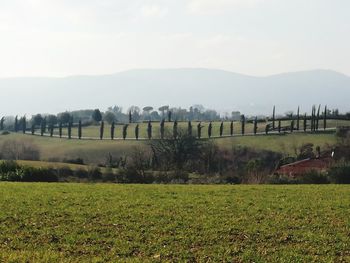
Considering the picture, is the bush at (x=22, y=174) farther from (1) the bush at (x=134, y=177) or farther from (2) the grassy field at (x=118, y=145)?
(2) the grassy field at (x=118, y=145)

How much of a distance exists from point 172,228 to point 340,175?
3185 centimetres

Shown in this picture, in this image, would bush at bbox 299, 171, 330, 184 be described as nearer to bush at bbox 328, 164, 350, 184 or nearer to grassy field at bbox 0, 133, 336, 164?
bush at bbox 328, 164, 350, 184

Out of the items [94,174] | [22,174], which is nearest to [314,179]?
[22,174]

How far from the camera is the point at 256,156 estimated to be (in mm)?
99000

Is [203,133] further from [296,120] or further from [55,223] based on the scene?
[55,223]

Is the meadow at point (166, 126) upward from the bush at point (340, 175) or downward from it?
upward

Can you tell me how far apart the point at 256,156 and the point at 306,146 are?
33.8 feet

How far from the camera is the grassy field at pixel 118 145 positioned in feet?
349

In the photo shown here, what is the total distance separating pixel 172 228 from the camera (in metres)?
13.8

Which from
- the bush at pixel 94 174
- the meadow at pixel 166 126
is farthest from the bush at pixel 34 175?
the meadow at pixel 166 126

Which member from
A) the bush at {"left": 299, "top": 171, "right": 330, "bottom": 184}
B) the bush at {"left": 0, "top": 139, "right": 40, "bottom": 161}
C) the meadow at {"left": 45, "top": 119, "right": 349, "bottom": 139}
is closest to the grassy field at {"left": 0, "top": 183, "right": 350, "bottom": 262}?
the bush at {"left": 299, "top": 171, "right": 330, "bottom": 184}

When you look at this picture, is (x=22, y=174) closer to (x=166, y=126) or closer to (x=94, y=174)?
(x=94, y=174)

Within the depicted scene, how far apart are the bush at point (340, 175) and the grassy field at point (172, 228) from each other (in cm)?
2302

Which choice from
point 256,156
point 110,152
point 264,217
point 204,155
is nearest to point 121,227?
point 264,217
